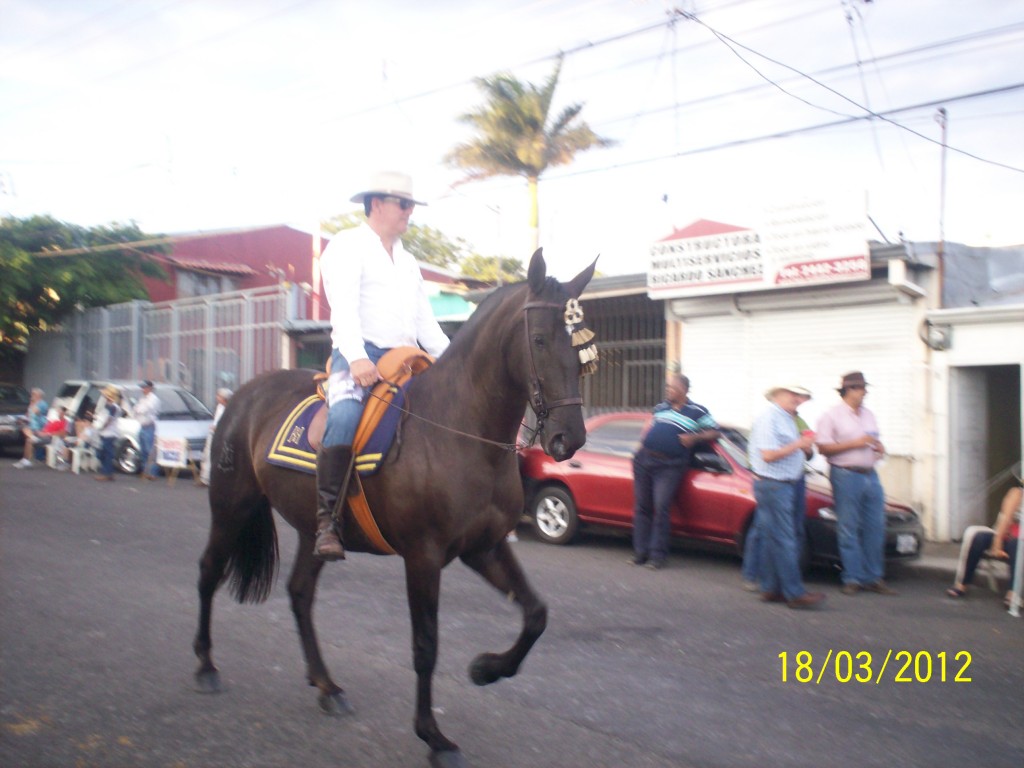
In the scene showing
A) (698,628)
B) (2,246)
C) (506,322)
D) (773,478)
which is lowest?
(698,628)

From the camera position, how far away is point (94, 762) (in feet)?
13.8

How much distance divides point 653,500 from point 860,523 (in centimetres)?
215

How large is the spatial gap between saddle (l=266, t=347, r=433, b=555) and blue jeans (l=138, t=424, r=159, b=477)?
48.1ft

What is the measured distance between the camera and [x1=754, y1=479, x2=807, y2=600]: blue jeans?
8.16 metres

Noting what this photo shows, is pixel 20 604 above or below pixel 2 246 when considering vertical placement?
below

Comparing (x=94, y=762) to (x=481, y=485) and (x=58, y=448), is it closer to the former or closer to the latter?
(x=481, y=485)

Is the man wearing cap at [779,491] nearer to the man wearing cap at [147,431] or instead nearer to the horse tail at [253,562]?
the horse tail at [253,562]

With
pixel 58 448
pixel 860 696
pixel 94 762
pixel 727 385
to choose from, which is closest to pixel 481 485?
pixel 94 762

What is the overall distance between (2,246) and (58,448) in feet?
28.7

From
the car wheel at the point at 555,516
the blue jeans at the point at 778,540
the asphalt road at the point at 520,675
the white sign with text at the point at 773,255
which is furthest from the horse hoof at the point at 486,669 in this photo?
the white sign with text at the point at 773,255

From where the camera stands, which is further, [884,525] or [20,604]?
[884,525]

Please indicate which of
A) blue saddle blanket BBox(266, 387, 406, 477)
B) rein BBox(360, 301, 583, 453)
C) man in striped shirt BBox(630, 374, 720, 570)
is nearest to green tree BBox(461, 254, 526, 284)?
man in striped shirt BBox(630, 374, 720, 570)

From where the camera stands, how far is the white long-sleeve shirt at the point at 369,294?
4.71 meters

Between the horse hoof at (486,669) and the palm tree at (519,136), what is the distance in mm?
21644
